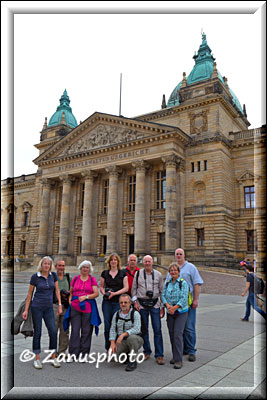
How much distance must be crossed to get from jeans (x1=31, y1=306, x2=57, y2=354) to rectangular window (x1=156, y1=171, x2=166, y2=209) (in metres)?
30.9

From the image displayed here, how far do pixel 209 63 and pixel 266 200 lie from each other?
137 ft

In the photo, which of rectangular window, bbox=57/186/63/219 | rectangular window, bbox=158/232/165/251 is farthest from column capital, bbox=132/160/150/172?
rectangular window, bbox=57/186/63/219

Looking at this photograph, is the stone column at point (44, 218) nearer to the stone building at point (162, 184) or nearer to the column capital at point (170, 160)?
the stone building at point (162, 184)

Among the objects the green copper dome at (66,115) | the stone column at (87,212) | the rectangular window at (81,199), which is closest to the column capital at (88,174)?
the stone column at (87,212)

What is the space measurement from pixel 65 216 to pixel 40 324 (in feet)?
121

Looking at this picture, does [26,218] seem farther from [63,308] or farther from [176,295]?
[176,295]

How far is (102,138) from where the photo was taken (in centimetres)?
4059

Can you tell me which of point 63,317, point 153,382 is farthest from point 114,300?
point 153,382

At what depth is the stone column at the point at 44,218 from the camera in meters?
43.6

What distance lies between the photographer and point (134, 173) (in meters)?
39.1

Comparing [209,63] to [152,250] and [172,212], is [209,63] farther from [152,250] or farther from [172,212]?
[152,250]

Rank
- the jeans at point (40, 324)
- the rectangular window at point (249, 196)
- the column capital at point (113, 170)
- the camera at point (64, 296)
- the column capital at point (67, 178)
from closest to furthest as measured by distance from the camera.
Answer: the jeans at point (40, 324) → the camera at point (64, 296) → the rectangular window at point (249, 196) → the column capital at point (113, 170) → the column capital at point (67, 178)

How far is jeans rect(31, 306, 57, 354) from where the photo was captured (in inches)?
228

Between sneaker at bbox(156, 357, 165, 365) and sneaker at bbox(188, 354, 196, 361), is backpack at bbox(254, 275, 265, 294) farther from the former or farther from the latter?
sneaker at bbox(156, 357, 165, 365)
